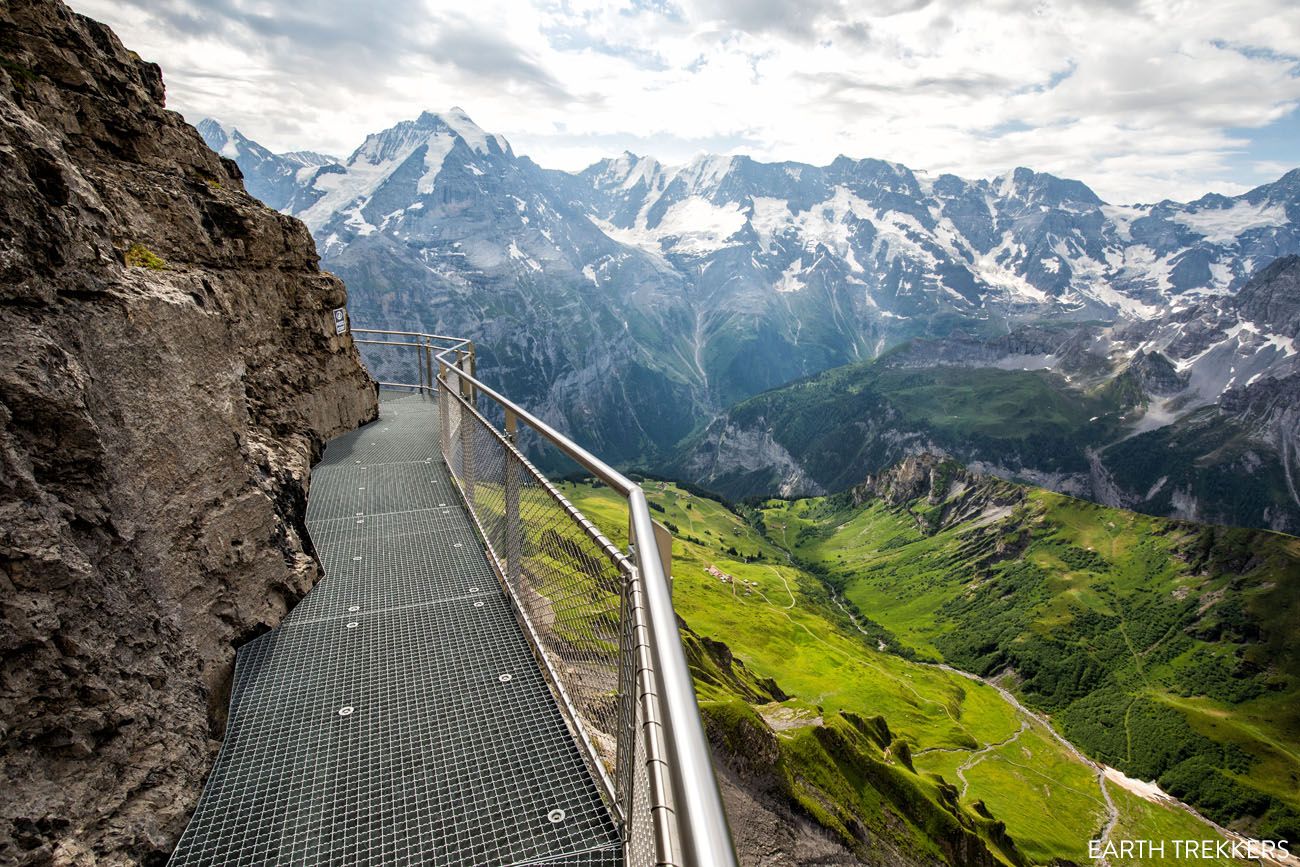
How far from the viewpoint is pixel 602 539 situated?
3.99 metres

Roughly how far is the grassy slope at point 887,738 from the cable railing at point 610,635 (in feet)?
79.0

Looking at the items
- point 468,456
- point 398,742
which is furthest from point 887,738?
point 398,742

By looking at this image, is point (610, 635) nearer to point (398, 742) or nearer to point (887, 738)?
point (398, 742)

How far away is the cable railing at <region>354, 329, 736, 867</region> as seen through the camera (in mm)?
1516

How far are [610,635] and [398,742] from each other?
2.32 metres

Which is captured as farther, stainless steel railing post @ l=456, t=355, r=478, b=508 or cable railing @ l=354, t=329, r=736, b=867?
stainless steel railing post @ l=456, t=355, r=478, b=508

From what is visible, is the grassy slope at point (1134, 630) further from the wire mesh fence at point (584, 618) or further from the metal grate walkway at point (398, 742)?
the metal grate walkway at point (398, 742)

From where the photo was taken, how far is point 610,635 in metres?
4.26

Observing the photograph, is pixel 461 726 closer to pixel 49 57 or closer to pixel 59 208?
pixel 59 208

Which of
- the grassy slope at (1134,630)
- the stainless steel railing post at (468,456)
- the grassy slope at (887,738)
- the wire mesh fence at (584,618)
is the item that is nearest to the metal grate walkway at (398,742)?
the wire mesh fence at (584,618)

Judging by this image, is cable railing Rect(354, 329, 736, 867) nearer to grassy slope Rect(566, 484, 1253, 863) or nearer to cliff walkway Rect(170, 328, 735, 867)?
cliff walkway Rect(170, 328, 735, 867)

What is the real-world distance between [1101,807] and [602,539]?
433ft

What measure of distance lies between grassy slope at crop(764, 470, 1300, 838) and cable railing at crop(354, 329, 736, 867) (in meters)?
151

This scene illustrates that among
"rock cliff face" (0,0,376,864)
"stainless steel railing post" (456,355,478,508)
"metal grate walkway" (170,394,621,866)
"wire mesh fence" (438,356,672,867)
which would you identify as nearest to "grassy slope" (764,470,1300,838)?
"stainless steel railing post" (456,355,478,508)
